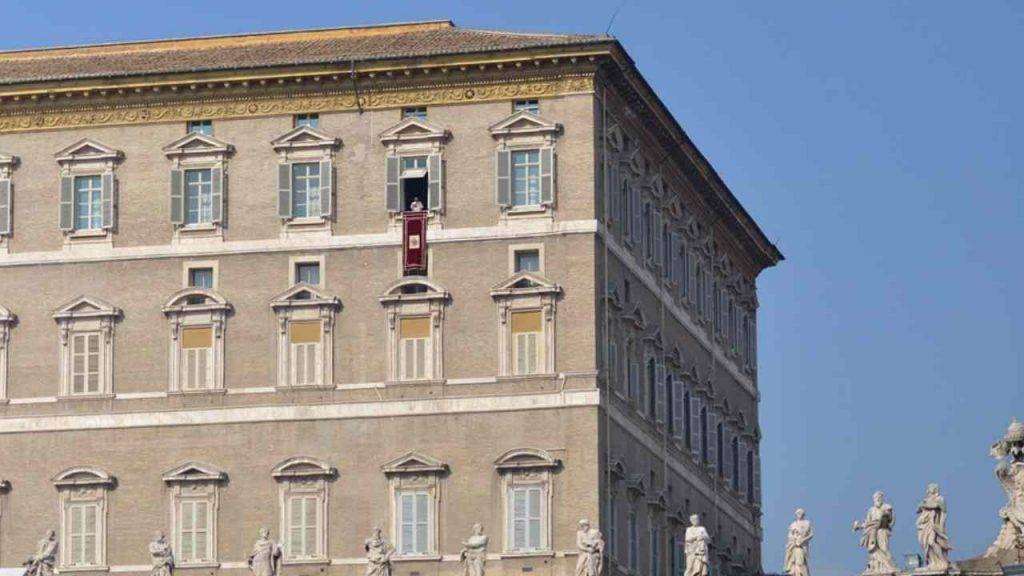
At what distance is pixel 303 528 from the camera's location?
104625 millimetres

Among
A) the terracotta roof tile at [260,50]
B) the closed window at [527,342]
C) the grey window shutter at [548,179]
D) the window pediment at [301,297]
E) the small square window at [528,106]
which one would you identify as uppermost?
the terracotta roof tile at [260,50]

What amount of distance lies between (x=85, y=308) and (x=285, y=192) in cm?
659

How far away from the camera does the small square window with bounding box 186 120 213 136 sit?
10769cm

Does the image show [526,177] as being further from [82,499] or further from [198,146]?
[82,499]

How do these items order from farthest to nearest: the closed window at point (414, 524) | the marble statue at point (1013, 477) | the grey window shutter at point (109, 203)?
the grey window shutter at point (109, 203)
the closed window at point (414, 524)
the marble statue at point (1013, 477)

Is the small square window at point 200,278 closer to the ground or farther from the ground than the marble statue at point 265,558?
farther from the ground

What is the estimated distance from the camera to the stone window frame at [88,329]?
107 meters

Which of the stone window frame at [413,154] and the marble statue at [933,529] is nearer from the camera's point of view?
the marble statue at [933,529]

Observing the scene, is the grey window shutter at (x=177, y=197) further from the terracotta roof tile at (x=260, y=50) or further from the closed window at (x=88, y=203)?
the terracotta roof tile at (x=260, y=50)

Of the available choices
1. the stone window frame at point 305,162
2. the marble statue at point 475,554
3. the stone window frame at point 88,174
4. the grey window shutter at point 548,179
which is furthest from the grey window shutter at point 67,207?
the marble statue at point 475,554

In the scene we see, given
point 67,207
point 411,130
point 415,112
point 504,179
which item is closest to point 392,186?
point 411,130

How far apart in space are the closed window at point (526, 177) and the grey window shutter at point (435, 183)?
2.05 m

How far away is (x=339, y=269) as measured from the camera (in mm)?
105750

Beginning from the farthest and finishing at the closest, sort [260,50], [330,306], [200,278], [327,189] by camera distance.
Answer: [260,50], [200,278], [327,189], [330,306]
